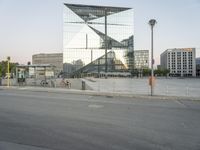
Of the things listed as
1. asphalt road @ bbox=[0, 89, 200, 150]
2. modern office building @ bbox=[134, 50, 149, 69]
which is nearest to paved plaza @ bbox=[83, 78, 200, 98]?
asphalt road @ bbox=[0, 89, 200, 150]

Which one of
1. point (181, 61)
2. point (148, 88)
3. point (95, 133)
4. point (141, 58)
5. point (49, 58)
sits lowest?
point (148, 88)

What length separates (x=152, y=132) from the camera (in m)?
7.87

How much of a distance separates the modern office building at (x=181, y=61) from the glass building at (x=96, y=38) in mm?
54321

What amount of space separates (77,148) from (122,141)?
1334 mm

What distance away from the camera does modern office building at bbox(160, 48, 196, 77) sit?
6900 inches

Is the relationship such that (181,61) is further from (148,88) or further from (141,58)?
(148,88)

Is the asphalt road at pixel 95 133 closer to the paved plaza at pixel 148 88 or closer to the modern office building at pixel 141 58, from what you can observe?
the paved plaza at pixel 148 88

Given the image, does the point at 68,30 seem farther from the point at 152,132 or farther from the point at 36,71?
the point at 152,132

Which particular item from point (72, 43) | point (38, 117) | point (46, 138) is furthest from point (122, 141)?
point (72, 43)

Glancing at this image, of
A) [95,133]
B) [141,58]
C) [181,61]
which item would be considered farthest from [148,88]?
[181,61]

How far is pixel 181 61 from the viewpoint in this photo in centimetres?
17662

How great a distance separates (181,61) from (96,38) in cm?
7423

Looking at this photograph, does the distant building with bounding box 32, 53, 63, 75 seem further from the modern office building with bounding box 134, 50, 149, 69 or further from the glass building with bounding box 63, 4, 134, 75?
the modern office building with bounding box 134, 50, 149, 69

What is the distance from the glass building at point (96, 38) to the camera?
12975cm
